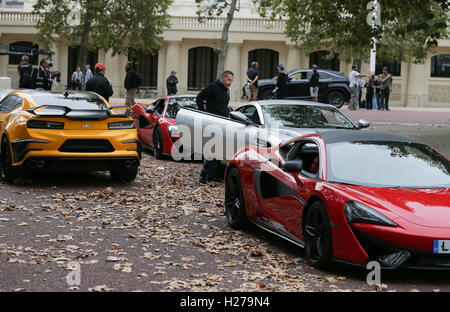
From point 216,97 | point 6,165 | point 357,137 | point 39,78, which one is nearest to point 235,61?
point 39,78

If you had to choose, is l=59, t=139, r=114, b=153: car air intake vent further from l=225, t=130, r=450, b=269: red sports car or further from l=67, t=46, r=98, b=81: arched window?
l=67, t=46, r=98, b=81: arched window

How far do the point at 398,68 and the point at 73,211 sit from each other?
1764 inches

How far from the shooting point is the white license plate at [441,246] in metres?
6.56

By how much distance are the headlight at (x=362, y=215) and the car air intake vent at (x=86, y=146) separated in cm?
613

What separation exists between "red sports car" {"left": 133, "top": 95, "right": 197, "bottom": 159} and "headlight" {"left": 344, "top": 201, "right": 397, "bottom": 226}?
9.15 m

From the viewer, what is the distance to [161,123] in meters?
16.7

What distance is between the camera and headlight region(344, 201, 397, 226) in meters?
6.67

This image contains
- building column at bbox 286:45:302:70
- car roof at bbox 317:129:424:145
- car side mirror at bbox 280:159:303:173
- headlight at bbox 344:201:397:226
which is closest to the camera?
headlight at bbox 344:201:397:226

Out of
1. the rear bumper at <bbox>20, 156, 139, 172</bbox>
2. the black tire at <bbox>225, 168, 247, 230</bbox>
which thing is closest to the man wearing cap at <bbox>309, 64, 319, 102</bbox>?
the rear bumper at <bbox>20, 156, 139, 172</bbox>

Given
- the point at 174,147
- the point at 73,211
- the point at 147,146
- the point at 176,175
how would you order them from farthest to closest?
1. the point at 147,146
2. the point at 174,147
3. the point at 176,175
4. the point at 73,211

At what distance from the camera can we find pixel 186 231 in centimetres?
924

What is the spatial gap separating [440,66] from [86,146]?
144ft

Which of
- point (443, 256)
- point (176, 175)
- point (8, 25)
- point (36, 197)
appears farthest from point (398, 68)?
point (443, 256)

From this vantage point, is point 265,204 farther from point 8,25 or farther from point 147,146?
point 8,25
